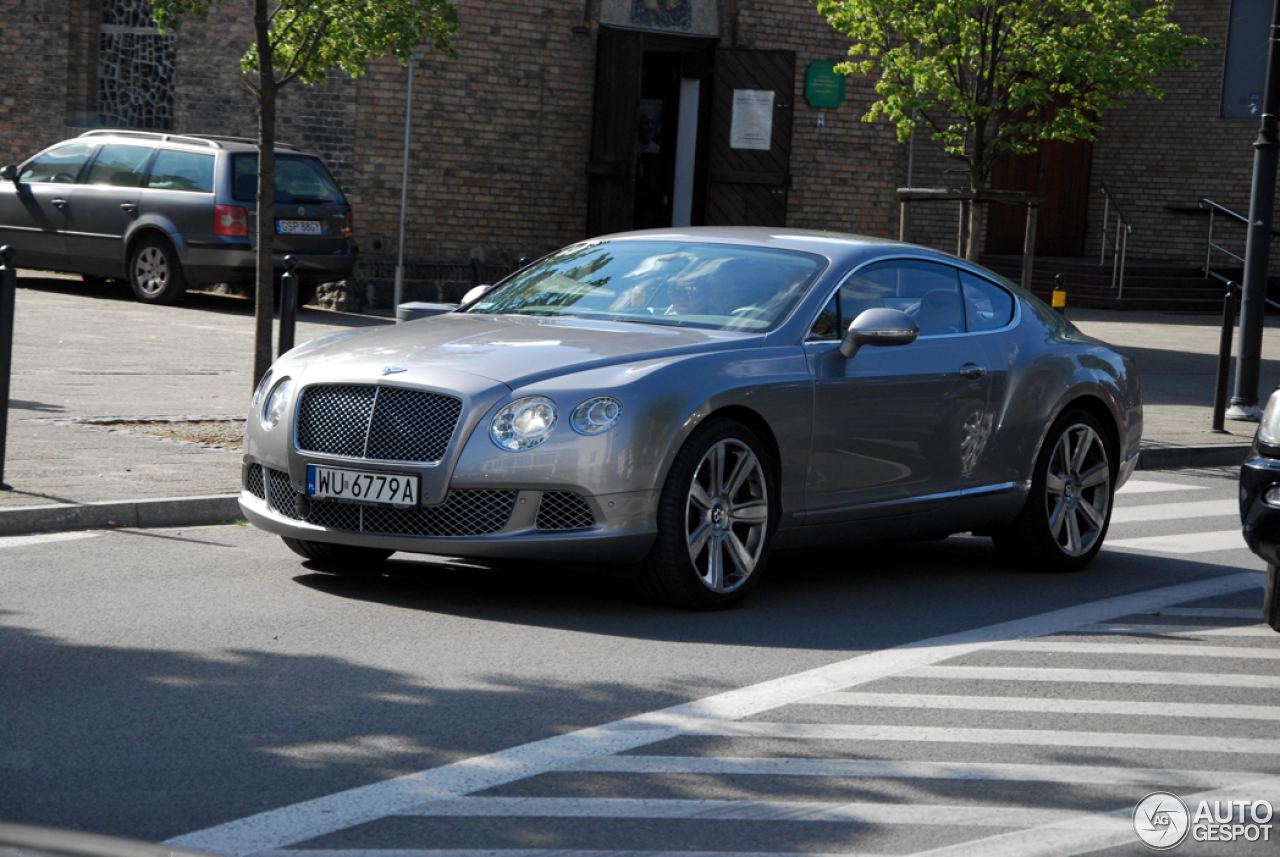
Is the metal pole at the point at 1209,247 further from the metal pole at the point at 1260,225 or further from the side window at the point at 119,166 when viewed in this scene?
the side window at the point at 119,166

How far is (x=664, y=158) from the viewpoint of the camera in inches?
988

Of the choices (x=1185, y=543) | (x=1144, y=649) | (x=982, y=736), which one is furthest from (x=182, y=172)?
(x=982, y=736)

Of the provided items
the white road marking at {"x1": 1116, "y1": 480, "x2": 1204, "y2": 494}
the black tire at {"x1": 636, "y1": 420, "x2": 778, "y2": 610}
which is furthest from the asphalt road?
the white road marking at {"x1": 1116, "y1": 480, "x2": 1204, "y2": 494}

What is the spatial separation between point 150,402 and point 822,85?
14559mm

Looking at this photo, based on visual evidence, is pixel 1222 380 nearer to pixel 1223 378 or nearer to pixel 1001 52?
pixel 1223 378

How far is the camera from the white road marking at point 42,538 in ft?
25.0

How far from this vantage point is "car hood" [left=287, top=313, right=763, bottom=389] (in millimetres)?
6762

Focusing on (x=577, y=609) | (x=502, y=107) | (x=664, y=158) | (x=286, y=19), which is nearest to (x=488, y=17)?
(x=502, y=107)

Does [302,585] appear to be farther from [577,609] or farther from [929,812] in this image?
[929,812]

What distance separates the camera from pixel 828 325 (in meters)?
7.61

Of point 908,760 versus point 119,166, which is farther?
point 119,166

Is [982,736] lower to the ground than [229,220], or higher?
lower

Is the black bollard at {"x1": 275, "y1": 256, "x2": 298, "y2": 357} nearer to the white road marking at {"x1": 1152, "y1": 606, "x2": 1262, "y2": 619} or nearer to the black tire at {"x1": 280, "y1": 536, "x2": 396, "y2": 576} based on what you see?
the black tire at {"x1": 280, "y1": 536, "x2": 396, "y2": 576}

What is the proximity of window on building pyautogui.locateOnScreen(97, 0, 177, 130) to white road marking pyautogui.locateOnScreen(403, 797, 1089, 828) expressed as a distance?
19.3 m
